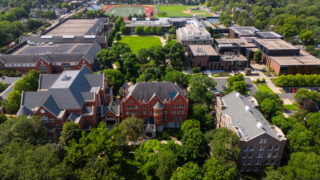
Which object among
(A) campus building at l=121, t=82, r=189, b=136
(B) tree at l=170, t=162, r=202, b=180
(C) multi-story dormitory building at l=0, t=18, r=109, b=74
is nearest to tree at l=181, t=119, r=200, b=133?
(A) campus building at l=121, t=82, r=189, b=136

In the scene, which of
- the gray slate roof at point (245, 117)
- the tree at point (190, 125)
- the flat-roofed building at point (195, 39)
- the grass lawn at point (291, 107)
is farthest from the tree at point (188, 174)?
the flat-roofed building at point (195, 39)

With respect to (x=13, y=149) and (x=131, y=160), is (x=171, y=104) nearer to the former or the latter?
(x=131, y=160)

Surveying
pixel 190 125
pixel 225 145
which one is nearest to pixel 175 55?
pixel 190 125

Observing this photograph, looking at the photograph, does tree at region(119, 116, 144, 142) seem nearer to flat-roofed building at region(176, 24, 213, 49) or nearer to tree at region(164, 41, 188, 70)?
tree at region(164, 41, 188, 70)

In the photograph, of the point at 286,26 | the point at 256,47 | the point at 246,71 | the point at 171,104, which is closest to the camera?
the point at 171,104

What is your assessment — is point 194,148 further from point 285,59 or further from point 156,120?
point 285,59

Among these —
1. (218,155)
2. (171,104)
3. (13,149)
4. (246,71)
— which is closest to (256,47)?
(246,71)

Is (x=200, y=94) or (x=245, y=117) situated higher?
(x=245, y=117)
